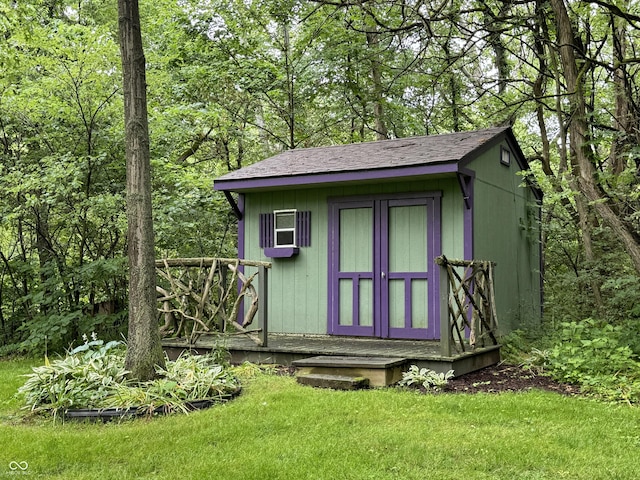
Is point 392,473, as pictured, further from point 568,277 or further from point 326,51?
point 326,51

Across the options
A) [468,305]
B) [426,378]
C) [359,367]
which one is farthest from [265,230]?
[426,378]

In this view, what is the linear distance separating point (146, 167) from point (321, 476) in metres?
3.47

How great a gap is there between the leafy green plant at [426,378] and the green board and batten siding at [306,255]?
203 centimetres

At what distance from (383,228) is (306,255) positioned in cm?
125

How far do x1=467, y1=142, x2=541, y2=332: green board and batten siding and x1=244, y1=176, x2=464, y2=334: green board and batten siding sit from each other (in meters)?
0.68

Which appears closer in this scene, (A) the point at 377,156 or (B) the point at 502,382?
(B) the point at 502,382

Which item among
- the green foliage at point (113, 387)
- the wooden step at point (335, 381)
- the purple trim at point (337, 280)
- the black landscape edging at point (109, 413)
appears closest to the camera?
the black landscape edging at point (109, 413)

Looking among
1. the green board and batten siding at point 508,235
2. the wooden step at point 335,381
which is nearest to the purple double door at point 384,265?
the green board and batten siding at point 508,235

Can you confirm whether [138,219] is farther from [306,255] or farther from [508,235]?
[508,235]

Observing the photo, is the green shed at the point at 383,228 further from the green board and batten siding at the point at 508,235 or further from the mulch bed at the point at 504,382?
the mulch bed at the point at 504,382

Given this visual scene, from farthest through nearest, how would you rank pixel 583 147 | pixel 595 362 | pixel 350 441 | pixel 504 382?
pixel 583 147, pixel 504 382, pixel 595 362, pixel 350 441

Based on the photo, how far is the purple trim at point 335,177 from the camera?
7.30 metres

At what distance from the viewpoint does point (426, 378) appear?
596 cm

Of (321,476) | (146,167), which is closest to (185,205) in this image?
(146,167)
